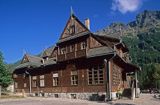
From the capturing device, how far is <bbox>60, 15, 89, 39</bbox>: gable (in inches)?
1603

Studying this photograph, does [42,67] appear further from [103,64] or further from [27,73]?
[103,64]

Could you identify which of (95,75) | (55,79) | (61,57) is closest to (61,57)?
(61,57)

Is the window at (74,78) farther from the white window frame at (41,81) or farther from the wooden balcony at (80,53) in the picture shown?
the white window frame at (41,81)

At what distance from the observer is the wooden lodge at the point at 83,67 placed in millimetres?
37188

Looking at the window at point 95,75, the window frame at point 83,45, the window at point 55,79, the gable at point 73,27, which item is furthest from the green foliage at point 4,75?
the window at point 95,75

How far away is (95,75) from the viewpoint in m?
38.1

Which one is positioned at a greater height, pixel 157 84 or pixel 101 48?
pixel 101 48

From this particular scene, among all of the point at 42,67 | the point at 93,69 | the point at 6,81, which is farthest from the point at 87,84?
the point at 6,81

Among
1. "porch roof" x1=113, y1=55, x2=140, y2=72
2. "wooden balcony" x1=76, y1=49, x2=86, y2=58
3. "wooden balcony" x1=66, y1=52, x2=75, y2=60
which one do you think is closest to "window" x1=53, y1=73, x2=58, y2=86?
"wooden balcony" x1=66, y1=52, x2=75, y2=60

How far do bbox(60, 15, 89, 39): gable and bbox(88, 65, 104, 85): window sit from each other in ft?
18.0

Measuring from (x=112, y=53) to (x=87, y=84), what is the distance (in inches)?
231

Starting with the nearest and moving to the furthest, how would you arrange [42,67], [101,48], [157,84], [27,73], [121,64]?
1. [101,48]
2. [121,64]
3. [42,67]
4. [27,73]
5. [157,84]

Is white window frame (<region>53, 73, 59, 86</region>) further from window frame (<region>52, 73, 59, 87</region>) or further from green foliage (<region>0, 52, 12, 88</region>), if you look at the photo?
green foliage (<region>0, 52, 12, 88</region>)

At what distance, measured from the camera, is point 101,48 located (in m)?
37.9
